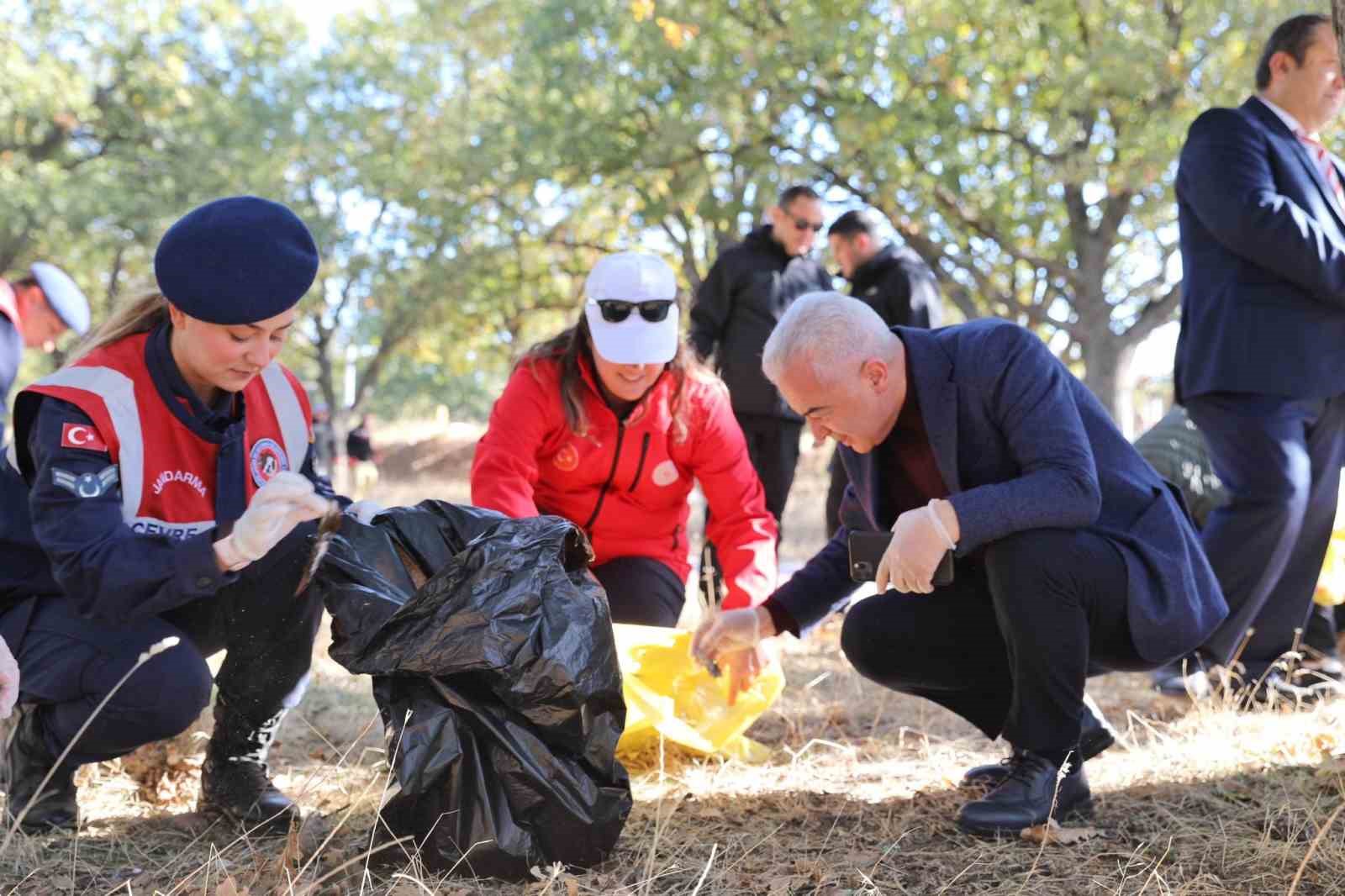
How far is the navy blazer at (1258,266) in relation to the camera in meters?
3.29

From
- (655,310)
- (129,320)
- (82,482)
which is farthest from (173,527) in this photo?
(655,310)

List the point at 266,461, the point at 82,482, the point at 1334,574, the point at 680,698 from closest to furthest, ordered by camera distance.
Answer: the point at 82,482, the point at 266,461, the point at 680,698, the point at 1334,574

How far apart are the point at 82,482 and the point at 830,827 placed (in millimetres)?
1600

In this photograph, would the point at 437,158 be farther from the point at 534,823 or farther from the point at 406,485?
the point at 534,823

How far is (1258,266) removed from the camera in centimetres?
342

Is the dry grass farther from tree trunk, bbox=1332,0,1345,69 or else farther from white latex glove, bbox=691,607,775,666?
tree trunk, bbox=1332,0,1345,69

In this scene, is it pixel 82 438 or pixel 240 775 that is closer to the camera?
pixel 82 438

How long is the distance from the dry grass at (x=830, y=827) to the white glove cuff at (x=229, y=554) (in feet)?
1.27

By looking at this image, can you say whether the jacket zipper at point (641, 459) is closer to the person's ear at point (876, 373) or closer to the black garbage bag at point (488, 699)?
the person's ear at point (876, 373)

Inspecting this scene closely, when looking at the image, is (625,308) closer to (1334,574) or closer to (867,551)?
(867,551)

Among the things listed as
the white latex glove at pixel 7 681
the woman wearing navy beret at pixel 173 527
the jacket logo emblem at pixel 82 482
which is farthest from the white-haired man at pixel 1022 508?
the white latex glove at pixel 7 681

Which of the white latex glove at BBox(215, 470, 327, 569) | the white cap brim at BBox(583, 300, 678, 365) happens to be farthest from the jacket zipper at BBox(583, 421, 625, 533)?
the white latex glove at BBox(215, 470, 327, 569)

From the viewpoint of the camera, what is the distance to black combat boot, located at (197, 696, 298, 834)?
2570 millimetres

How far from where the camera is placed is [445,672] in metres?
2.09
